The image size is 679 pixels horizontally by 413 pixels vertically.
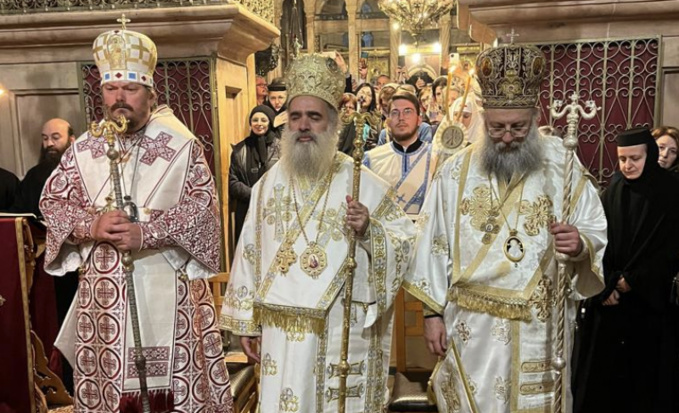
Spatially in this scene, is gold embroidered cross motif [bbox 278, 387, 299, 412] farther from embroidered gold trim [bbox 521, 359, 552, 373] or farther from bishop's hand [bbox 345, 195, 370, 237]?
embroidered gold trim [bbox 521, 359, 552, 373]

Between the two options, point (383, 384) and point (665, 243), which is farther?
point (665, 243)

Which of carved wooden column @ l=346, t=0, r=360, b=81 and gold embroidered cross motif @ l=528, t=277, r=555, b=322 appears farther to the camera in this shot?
carved wooden column @ l=346, t=0, r=360, b=81

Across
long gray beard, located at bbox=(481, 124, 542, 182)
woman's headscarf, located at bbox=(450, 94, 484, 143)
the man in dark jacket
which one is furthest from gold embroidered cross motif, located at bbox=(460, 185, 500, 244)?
the man in dark jacket

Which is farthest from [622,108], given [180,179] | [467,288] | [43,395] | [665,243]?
[43,395]

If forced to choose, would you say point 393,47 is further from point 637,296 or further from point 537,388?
point 537,388

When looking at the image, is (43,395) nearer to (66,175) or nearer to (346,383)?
(66,175)

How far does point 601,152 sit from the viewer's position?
4.46 m

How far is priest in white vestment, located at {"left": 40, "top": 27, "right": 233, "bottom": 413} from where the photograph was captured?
2.65m

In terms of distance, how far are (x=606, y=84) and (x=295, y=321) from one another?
3105mm

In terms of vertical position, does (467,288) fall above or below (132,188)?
below

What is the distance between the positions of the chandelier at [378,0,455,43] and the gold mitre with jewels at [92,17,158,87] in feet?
35.0

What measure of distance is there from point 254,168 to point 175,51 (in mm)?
1121

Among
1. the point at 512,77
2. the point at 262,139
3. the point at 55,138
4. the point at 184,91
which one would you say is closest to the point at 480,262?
the point at 512,77

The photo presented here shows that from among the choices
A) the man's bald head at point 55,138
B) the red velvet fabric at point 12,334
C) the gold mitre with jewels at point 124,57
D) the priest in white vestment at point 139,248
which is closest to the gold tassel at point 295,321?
the priest in white vestment at point 139,248
